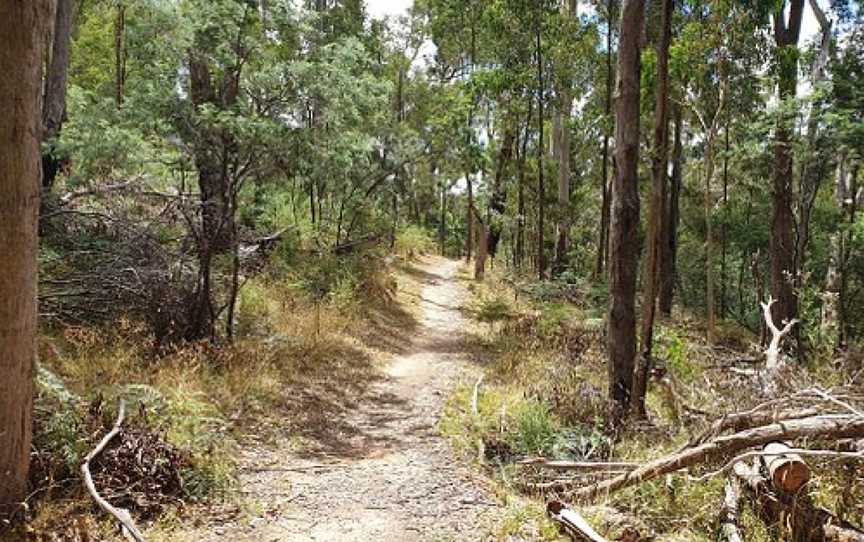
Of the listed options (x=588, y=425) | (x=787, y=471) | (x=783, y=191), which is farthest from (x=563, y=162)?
(x=787, y=471)

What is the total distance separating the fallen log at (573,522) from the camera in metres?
3.94

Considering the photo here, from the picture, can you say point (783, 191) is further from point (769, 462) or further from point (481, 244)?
point (769, 462)

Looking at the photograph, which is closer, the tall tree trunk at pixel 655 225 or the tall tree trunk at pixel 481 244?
the tall tree trunk at pixel 655 225

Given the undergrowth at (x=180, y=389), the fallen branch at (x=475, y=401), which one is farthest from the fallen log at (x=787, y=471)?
the undergrowth at (x=180, y=389)

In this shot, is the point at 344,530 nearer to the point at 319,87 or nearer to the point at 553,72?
the point at 319,87

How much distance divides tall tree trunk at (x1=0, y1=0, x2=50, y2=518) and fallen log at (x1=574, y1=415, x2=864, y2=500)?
12.3 ft

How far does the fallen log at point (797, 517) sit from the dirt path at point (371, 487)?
1.79 metres

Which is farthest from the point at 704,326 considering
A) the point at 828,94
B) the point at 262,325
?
the point at 262,325

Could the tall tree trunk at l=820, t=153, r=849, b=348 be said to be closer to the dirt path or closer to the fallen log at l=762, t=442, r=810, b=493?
the dirt path

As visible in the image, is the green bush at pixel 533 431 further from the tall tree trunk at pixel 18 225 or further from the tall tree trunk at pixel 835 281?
the tall tree trunk at pixel 835 281

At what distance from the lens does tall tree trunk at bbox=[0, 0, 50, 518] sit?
3615 mm

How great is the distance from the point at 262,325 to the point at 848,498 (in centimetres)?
747

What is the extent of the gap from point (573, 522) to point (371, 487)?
73.2 inches

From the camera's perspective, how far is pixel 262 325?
964 cm
